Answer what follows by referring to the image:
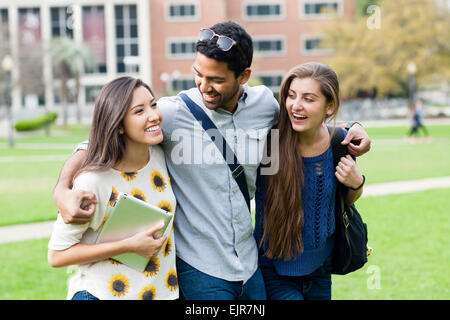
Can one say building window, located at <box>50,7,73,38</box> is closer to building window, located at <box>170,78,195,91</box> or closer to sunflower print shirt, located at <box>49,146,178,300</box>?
building window, located at <box>170,78,195,91</box>

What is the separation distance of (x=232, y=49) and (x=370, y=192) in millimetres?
8900

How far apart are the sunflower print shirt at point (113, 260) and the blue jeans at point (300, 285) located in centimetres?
58

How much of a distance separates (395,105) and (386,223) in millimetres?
48930

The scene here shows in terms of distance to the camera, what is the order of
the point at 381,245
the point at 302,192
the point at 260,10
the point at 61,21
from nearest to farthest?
the point at 302,192 → the point at 381,245 → the point at 260,10 → the point at 61,21

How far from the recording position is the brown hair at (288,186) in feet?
9.31

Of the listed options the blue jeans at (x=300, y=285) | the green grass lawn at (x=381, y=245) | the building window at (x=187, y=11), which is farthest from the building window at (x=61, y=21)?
the blue jeans at (x=300, y=285)

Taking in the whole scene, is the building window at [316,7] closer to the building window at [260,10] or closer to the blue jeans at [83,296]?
the building window at [260,10]

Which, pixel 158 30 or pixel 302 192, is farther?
pixel 158 30

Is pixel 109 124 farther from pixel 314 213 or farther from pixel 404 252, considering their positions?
pixel 404 252

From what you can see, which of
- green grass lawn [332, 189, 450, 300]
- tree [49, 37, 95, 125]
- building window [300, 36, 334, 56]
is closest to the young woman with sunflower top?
green grass lawn [332, 189, 450, 300]

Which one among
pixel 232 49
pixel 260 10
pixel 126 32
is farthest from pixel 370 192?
pixel 126 32

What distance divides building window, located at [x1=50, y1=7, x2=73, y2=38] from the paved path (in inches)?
1935

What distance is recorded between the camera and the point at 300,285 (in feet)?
9.90
